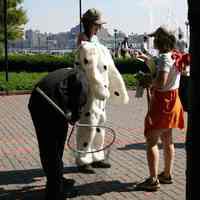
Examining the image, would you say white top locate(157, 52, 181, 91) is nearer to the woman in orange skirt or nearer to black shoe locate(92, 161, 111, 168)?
the woman in orange skirt

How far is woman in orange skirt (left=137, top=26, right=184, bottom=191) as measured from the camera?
15.6 feet

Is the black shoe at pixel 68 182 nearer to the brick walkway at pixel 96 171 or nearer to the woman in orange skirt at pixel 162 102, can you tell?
the brick walkway at pixel 96 171

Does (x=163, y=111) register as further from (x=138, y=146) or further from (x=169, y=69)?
(x=138, y=146)

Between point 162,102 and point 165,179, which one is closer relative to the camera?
point 162,102

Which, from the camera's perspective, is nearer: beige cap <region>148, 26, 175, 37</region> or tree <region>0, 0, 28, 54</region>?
beige cap <region>148, 26, 175, 37</region>

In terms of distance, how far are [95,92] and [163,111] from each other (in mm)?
797

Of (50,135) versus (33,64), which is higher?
(50,135)

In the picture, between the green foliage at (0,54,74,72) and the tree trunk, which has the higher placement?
the tree trunk

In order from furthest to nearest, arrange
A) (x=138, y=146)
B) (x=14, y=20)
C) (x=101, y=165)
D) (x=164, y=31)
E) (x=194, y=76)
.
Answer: (x=14, y=20)
(x=138, y=146)
(x=101, y=165)
(x=164, y=31)
(x=194, y=76)

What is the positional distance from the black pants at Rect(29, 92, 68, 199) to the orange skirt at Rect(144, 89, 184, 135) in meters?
1.07

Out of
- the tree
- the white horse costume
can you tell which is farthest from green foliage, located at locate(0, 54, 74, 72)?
the white horse costume

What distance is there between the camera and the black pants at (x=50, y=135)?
4059 millimetres

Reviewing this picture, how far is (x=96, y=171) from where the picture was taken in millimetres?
5656

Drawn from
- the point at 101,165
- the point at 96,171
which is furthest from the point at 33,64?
the point at 96,171
